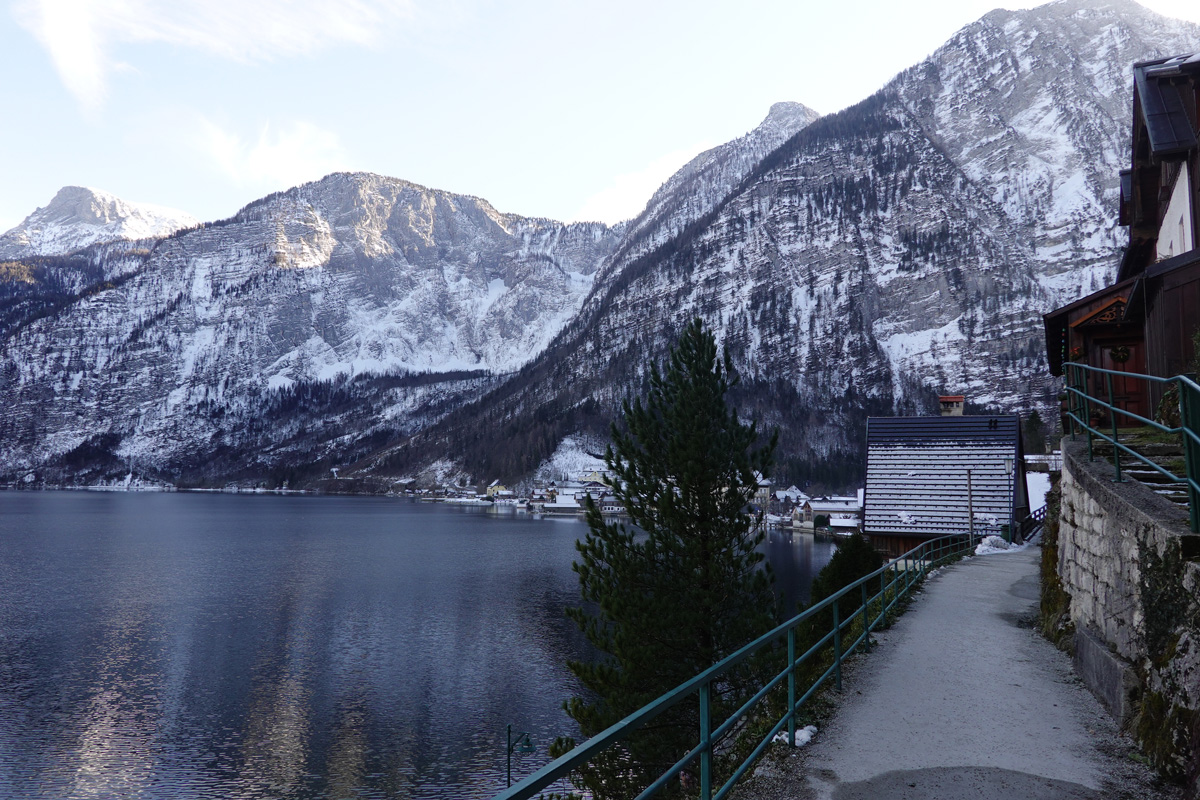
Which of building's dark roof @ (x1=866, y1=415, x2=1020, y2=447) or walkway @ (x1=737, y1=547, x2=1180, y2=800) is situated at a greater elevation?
building's dark roof @ (x1=866, y1=415, x2=1020, y2=447)

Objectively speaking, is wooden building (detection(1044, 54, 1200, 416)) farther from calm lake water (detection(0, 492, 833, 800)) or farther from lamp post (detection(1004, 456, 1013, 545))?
calm lake water (detection(0, 492, 833, 800))

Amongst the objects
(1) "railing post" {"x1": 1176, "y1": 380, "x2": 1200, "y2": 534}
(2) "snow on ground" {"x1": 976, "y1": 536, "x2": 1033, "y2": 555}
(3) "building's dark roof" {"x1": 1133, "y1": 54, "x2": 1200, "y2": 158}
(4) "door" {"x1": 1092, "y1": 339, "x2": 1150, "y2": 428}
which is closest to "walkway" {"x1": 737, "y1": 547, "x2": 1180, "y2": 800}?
(1) "railing post" {"x1": 1176, "y1": 380, "x2": 1200, "y2": 534}

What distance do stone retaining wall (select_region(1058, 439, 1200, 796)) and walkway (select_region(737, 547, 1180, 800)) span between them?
374mm

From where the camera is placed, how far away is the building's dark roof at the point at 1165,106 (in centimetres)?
1498

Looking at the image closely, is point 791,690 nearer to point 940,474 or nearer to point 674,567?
point 674,567

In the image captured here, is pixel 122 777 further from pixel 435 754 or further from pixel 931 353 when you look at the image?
pixel 931 353

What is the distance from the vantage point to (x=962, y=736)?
24.9 feet

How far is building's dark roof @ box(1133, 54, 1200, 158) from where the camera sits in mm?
14984

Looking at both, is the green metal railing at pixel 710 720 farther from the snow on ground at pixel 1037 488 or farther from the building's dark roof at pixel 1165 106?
the snow on ground at pixel 1037 488

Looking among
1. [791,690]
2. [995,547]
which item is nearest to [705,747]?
[791,690]

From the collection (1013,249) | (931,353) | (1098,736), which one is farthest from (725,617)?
(1013,249)

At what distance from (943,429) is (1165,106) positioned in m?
30.9

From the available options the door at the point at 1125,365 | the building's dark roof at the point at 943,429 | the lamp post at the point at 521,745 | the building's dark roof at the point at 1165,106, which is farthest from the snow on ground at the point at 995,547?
the building's dark roof at the point at 1165,106

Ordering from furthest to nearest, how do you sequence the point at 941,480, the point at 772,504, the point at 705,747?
1. the point at 772,504
2. the point at 941,480
3. the point at 705,747
